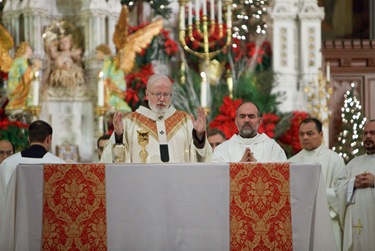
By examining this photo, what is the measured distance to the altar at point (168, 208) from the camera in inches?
231

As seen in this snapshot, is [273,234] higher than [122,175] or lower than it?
lower

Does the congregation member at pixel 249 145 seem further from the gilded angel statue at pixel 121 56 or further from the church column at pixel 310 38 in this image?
the church column at pixel 310 38

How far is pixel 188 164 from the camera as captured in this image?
5.92 meters

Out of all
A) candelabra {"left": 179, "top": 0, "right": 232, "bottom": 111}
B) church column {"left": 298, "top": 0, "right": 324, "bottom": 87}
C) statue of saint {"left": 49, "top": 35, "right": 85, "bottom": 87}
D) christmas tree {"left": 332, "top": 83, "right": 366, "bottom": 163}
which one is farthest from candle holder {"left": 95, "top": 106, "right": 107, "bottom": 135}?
christmas tree {"left": 332, "top": 83, "right": 366, "bottom": 163}

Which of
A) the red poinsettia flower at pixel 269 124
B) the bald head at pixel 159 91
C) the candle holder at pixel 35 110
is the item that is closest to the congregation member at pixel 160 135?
the bald head at pixel 159 91

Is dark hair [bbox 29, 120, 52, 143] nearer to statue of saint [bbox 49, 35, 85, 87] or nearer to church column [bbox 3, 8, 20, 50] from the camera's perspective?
statue of saint [bbox 49, 35, 85, 87]

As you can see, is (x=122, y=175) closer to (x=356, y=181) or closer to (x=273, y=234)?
(x=273, y=234)

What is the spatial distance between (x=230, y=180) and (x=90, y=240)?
941 millimetres

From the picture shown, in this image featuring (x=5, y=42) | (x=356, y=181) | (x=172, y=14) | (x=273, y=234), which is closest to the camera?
(x=273, y=234)

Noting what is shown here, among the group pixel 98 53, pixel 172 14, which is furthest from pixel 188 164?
pixel 172 14

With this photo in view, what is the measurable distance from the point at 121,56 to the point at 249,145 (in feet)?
16.0

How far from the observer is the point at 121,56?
1205 centimetres

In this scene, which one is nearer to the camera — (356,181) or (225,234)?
(225,234)

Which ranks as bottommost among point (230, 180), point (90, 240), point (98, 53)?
point (90, 240)
